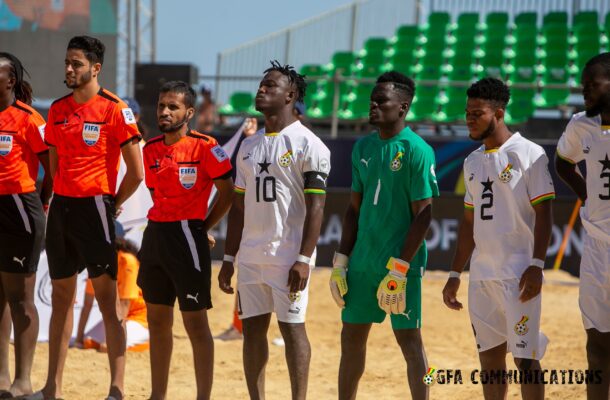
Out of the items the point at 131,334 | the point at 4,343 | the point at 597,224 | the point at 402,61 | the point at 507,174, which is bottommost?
the point at 131,334

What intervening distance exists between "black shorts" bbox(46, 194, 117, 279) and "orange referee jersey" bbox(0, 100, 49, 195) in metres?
0.43

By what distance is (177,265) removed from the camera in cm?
624

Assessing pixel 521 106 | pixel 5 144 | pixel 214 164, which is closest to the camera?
pixel 214 164

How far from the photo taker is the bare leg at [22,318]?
269 inches

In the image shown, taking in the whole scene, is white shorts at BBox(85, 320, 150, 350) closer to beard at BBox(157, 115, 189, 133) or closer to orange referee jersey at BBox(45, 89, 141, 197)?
orange referee jersey at BBox(45, 89, 141, 197)

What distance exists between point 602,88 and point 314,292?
726 cm

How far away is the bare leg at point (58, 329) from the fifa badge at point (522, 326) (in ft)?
10.0

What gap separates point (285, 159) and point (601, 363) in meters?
2.18

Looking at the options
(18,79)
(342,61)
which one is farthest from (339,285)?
(342,61)

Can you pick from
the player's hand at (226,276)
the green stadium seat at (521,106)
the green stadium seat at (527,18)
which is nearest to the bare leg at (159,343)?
the player's hand at (226,276)

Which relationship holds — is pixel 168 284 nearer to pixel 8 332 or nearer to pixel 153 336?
pixel 153 336

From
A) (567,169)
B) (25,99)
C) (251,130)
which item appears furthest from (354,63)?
(567,169)

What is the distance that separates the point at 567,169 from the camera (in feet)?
19.3

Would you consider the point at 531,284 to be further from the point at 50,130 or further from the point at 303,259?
the point at 50,130
